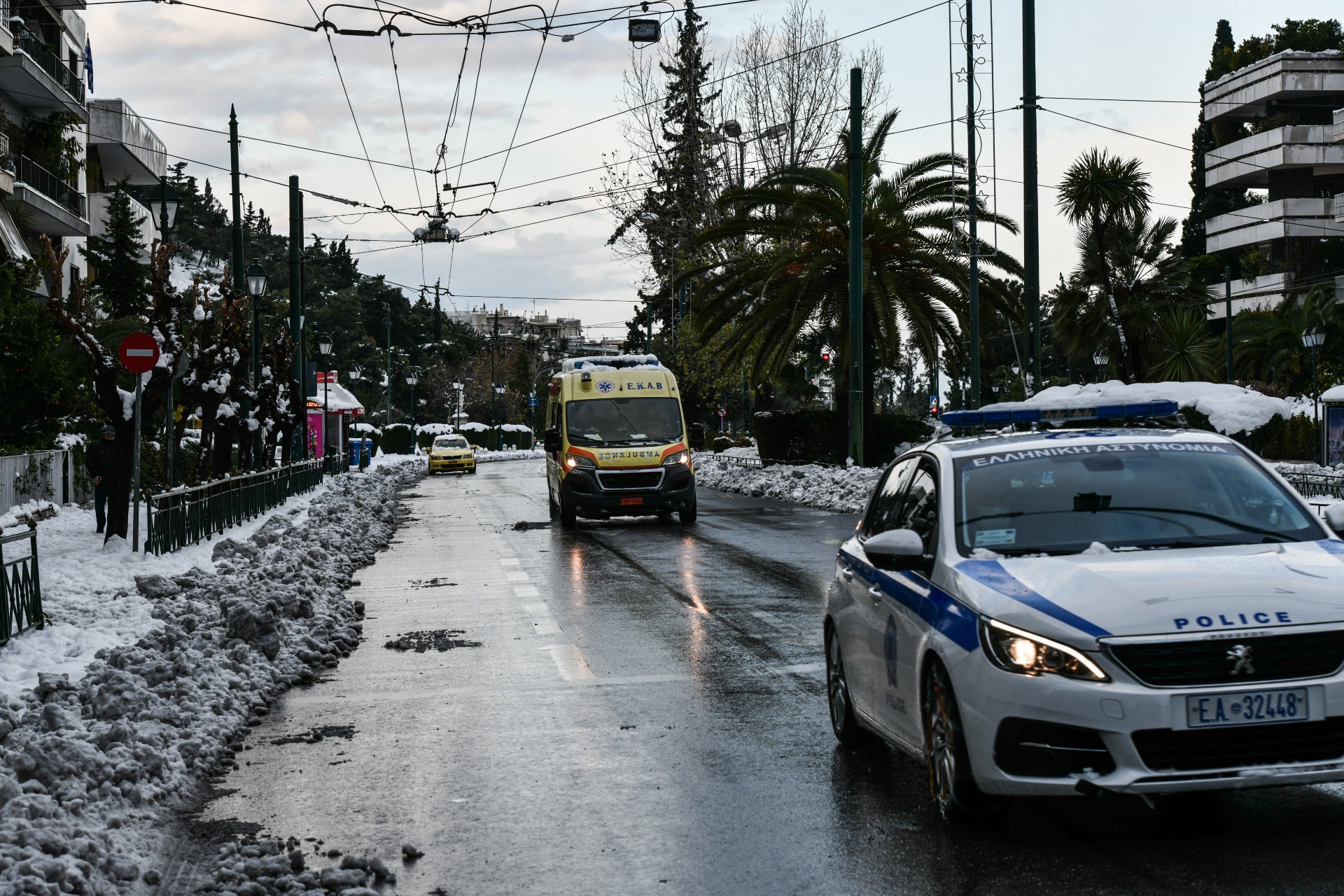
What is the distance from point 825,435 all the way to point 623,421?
18.7 metres

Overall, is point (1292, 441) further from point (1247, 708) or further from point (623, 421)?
point (1247, 708)

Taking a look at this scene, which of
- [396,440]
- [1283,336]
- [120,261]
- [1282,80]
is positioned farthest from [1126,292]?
[396,440]

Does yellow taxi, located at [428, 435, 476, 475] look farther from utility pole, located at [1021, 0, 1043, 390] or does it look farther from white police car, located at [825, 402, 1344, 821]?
white police car, located at [825, 402, 1344, 821]

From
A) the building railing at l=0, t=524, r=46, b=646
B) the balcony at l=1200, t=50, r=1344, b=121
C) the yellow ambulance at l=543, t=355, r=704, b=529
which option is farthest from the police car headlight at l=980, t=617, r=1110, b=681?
the balcony at l=1200, t=50, r=1344, b=121

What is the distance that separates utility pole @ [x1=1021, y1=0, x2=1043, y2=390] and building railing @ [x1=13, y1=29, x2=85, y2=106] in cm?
2371

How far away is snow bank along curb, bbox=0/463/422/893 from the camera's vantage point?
5539 millimetres

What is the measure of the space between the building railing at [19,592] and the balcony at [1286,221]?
73396mm

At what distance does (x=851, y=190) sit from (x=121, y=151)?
3335 cm

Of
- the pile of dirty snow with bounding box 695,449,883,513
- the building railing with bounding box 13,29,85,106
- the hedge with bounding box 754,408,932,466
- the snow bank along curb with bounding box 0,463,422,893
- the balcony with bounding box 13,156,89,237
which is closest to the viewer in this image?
the snow bank along curb with bounding box 0,463,422,893

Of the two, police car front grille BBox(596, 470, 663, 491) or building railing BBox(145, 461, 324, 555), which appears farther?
police car front grille BBox(596, 470, 663, 491)

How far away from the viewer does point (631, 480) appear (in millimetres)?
25125

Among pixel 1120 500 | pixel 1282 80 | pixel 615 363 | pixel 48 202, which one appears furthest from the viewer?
pixel 1282 80

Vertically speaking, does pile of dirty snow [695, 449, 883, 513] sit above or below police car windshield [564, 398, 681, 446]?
below

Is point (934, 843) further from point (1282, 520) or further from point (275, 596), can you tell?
point (275, 596)
